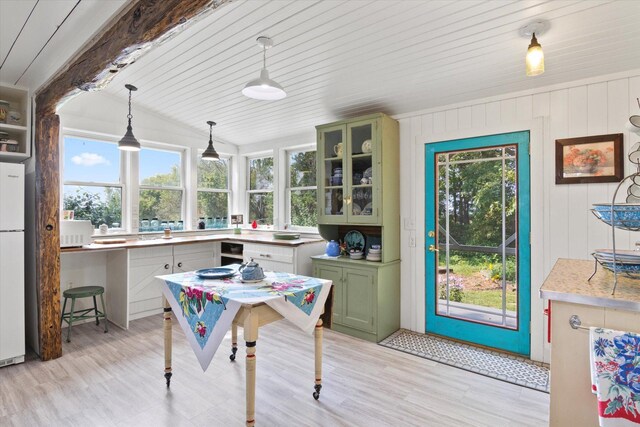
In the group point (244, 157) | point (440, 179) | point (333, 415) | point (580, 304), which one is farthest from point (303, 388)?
point (244, 157)

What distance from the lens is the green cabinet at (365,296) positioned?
3557 mm

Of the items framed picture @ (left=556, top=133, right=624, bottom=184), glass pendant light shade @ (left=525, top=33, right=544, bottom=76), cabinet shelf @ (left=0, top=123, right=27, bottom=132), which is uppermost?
glass pendant light shade @ (left=525, top=33, right=544, bottom=76)

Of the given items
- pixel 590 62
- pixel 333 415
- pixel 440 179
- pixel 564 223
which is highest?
pixel 590 62

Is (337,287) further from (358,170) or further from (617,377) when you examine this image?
(617,377)

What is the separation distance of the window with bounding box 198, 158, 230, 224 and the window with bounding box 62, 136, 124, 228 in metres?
1.21

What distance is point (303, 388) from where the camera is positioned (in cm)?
262

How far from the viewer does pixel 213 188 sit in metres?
5.73

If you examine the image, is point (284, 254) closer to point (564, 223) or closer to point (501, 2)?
point (564, 223)

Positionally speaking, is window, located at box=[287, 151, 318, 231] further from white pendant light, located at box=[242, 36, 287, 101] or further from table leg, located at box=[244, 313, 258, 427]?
table leg, located at box=[244, 313, 258, 427]

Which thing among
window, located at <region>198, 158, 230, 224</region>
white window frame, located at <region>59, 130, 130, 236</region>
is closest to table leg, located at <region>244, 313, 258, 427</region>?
white window frame, located at <region>59, 130, 130, 236</region>

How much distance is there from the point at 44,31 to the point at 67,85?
16.1 inches

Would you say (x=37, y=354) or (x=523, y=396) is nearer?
(x=523, y=396)

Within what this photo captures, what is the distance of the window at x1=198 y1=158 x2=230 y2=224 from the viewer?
5570mm

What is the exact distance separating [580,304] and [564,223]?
2.05 m
